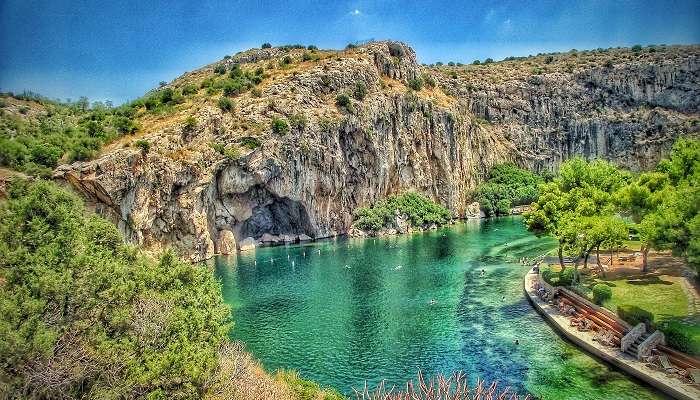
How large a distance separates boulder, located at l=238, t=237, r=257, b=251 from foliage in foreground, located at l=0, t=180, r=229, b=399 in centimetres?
5679

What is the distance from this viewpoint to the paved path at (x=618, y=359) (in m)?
19.6

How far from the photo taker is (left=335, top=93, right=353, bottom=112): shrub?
294 ft

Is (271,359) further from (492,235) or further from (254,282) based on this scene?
(492,235)

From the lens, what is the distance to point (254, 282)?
5128cm

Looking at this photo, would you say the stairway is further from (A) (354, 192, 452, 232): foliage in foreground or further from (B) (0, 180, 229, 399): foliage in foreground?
(A) (354, 192, 452, 232): foliage in foreground

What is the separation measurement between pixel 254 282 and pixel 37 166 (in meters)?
24.9

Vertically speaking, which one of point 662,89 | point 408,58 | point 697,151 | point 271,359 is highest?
point 408,58

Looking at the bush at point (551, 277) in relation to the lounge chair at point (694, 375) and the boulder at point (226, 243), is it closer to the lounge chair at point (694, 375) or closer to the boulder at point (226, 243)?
the lounge chair at point (694, 375)

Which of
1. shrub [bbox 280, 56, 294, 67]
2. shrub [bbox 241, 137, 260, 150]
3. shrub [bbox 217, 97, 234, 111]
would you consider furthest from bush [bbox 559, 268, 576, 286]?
shrub [bbox 280, 56, 294, 67]

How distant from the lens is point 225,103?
76.7 m

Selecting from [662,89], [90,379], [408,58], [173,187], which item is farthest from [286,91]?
[662,89]

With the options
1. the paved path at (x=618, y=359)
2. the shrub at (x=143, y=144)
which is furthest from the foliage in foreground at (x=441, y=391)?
the shrub at (x=143, y=144)

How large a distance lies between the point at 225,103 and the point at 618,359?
68788mm

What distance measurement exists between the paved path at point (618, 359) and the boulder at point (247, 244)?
2121 inches
